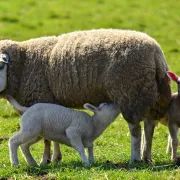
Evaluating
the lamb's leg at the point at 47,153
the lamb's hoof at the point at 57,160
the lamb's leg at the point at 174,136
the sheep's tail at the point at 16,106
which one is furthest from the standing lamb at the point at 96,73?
the lamb's hoof at the point at 57,160

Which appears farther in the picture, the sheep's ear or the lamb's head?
the sheep's ear

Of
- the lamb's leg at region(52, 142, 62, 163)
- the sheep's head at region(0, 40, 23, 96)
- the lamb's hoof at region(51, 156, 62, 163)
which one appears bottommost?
the lamb's hoof at region(51, 156, 62, 163)

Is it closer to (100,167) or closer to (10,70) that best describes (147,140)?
(100,167)

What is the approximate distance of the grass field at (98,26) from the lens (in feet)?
24.6

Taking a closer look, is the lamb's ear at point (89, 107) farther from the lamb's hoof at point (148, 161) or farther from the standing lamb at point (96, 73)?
the lamb's hoof at point (148, 161)

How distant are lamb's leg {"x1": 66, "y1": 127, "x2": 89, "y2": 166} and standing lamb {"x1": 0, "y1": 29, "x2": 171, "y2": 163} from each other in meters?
0.64

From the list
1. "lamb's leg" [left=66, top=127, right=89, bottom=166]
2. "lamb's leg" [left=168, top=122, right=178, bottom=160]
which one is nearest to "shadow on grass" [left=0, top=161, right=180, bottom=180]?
"lamb's leg" [left=66, top=127, right=89, bottom=166]

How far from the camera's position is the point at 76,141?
8.04m

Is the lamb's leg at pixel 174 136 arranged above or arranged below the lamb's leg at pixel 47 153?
above

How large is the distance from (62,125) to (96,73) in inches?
31.7

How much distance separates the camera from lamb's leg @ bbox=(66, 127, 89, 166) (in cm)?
802

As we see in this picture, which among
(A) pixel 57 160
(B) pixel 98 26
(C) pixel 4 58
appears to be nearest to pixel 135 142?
(A) pixel 57 160

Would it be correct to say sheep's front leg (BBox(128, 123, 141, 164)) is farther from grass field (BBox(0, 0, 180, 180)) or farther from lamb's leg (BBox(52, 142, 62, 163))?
lamb's leg (BBox(52, 142, 62, 163))

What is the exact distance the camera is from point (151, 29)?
2031cm
